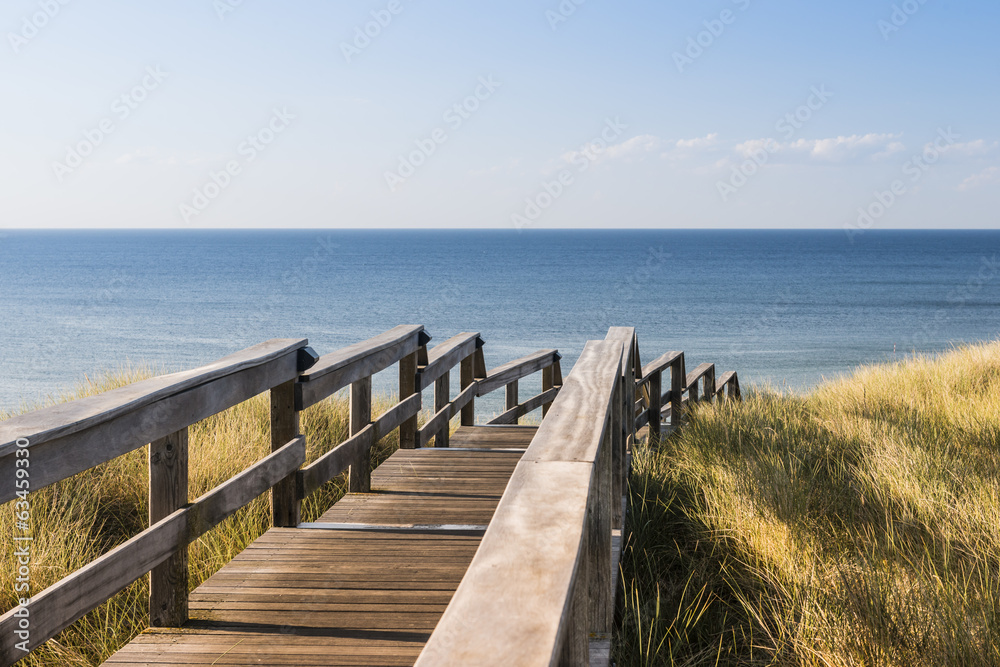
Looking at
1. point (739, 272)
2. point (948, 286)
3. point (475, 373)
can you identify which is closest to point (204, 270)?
point (739, 272)

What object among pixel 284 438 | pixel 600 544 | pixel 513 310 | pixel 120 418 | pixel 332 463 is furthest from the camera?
pixel 513 310

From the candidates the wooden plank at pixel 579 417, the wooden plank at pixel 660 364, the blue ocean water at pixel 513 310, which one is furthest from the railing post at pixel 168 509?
the blue ocean water at pixel 513 310

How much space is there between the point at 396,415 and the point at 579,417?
120 inches

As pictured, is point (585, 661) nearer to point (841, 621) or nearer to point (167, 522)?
point (841, 621)

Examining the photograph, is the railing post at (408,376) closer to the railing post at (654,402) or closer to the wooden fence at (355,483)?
the wooden fence at (355,483)

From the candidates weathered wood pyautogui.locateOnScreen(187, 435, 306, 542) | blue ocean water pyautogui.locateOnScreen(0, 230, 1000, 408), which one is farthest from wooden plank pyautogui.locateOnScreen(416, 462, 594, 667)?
blue ocean water pyautogui.locateOnScreen(0, 230, 1000, 408)

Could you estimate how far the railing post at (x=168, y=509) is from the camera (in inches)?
103

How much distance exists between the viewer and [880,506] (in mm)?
3916

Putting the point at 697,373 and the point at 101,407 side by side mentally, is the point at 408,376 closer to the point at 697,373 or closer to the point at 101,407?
the point at 101,407

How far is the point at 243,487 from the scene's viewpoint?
3.17 metres

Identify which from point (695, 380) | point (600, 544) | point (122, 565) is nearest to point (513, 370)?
point (695, 380)

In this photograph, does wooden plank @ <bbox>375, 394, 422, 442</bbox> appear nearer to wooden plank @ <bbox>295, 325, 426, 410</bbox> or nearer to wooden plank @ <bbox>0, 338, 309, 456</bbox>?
wooden plank @ <bbox>295, 325, 426, 410</bbox>

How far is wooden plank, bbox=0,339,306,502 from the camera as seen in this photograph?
1930 millimetres

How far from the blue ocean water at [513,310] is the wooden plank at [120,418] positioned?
13.9 m
